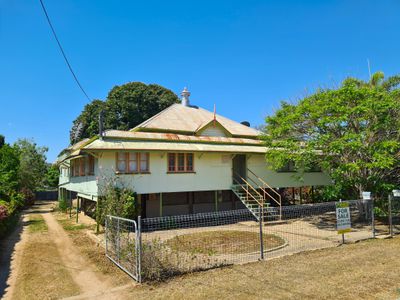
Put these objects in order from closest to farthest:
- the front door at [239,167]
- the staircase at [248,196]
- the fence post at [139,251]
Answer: the fence post at [139,251]
the staircase at [248,196]
the front door at [239,167]

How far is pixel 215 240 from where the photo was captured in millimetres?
11641

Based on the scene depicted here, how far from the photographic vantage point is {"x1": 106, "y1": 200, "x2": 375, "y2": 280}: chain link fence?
7566 millimetres

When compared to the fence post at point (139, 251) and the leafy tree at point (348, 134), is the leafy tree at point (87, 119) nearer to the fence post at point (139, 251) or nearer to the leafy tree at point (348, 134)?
the leafy tree at point (348, 134)

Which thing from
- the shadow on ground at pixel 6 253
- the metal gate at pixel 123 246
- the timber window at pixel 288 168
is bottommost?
the shadow on ground at pixel 6 253

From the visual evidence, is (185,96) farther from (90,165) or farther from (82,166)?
(90,165)

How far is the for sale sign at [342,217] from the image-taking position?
1026 cm

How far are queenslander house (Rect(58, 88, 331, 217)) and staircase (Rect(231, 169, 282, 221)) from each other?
2.4 inches

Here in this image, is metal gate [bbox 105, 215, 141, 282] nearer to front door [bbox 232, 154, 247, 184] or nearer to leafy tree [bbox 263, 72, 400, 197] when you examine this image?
leafy tree [bbox 263, 72, 400, 197]

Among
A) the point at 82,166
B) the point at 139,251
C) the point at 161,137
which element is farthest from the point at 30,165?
the point at 139,251

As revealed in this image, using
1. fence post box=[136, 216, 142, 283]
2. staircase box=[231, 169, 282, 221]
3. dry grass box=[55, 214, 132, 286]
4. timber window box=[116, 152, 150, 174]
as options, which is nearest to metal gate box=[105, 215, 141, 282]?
fence post box=[136, 216, 142, 283]

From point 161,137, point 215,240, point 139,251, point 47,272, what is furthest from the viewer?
point 161,137

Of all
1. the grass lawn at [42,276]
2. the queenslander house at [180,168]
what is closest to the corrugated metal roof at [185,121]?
the queenslander house at [180,168]

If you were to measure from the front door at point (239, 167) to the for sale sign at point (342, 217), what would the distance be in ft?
30.4

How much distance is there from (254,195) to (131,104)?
93.0 ft
